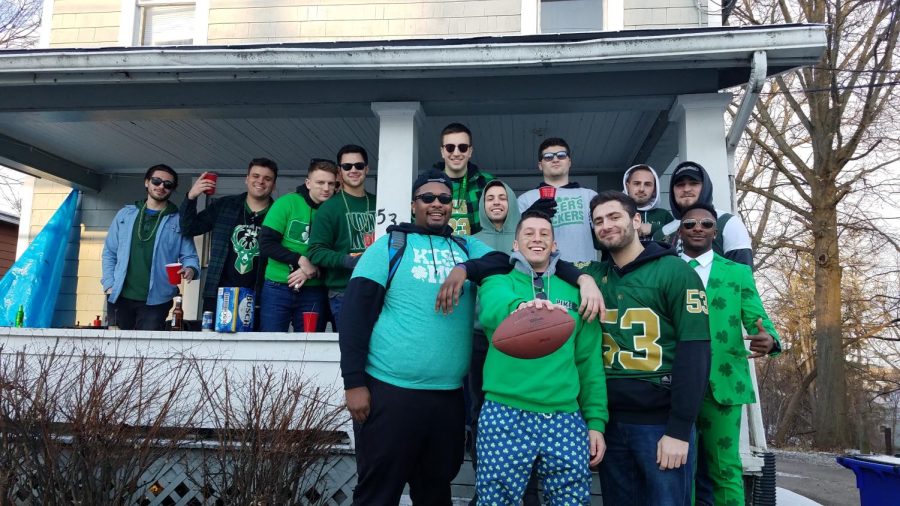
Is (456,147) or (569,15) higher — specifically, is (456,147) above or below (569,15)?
below

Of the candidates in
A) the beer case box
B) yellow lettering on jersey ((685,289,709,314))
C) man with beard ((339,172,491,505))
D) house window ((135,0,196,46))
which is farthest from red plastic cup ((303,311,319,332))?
house window ((135,0,196,46))

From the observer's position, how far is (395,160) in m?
4.73

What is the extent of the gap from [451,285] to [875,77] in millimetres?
16229

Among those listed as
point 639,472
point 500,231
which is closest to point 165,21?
point 500,231

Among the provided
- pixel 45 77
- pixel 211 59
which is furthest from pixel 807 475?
pixel 45 77

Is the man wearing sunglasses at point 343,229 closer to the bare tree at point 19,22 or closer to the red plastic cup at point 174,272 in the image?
the red plastic cup at point 174,272

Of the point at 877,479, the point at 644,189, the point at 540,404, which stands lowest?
the point at 877,479

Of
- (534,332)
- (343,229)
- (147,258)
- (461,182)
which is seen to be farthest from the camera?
(147,258)

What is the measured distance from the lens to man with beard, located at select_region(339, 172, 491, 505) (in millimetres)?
2541

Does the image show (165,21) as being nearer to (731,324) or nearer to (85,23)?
(85,23)

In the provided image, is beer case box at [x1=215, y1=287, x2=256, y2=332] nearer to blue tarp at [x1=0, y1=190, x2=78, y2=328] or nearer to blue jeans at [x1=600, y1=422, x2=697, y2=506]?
blue jeans at [x1=600, y1=422, x2=697, y2=506]

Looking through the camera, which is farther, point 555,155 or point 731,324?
point 555,155

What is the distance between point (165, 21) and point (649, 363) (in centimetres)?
796

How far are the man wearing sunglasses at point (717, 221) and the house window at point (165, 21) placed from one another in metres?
6.85
